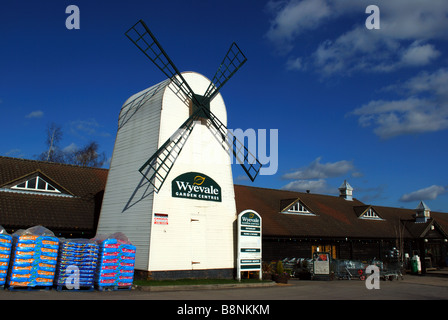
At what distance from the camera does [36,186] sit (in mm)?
20453

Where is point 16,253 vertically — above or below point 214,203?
below

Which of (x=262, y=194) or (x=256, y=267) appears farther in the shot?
(x=262, y=194)

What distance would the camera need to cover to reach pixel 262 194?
31578 mm

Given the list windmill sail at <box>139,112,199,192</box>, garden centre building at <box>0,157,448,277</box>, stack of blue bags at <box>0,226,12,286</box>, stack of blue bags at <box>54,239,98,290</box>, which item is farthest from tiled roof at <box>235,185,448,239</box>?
stack of blue bags at <box>0,226,12,286</box>

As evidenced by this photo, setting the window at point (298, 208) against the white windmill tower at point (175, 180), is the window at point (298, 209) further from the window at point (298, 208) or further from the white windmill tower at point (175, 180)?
the white windmill tower at point (175, 180)

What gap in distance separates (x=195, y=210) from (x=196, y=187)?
1.14 metres

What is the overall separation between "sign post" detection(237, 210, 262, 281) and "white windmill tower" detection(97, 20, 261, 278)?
0.64 m

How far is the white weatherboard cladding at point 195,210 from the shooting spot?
57.9 feet

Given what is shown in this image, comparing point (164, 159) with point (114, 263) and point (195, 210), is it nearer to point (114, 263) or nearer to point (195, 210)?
point (195, 210)

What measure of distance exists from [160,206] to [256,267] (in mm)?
6485

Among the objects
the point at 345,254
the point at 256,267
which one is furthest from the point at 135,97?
the point at 345,254

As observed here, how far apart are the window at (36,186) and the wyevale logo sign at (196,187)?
23.8 feet

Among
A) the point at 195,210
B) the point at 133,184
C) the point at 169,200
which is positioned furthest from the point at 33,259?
the point at 195,210

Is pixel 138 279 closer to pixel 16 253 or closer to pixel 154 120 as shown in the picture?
pixel 16 253
